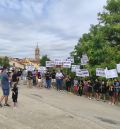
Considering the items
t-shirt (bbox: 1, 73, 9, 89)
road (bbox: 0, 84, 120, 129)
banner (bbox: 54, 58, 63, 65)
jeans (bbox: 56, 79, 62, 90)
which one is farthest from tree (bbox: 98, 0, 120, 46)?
t-shirt (bbox: 1, 73, 9, 89)

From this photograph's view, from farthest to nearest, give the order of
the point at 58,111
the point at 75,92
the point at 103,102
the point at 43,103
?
the point at 75,92
the point at 103,102
the point at 43,103
the point at 58,111

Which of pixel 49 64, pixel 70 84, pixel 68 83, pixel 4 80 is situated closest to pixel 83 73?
pixel 68 83

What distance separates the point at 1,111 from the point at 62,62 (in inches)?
665

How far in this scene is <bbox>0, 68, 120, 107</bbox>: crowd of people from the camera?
2447 centimetres

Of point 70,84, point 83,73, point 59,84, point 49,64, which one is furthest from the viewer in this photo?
point 49,64

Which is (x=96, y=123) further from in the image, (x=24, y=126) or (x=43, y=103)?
(x=43, y=103)

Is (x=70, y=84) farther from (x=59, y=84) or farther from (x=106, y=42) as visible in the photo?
(x=106, y=42)

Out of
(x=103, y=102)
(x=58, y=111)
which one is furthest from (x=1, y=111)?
(x=103, y=102)

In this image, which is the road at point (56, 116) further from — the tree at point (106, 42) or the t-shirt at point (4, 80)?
the tree at point (106, 42)

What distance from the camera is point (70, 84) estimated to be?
3031 cm

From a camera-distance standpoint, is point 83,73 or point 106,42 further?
point 106,42

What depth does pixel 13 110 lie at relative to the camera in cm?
1755

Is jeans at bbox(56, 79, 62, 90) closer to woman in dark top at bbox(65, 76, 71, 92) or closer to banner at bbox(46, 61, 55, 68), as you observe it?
woman in dark top at bbox(65, 76, 71, 92)

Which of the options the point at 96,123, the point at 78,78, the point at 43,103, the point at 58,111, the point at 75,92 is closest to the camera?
the point at 96,123
